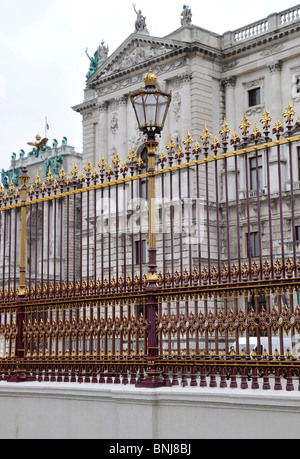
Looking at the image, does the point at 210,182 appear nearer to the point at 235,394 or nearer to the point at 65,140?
the point at 65,140

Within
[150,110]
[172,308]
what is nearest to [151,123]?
[150,110]

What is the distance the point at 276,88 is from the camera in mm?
33062

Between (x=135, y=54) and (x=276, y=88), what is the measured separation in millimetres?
8173

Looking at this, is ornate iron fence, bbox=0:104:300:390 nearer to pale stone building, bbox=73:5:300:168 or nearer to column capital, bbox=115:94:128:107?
pale stone building, bbox=73:5:300:168

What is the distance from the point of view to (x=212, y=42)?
35562 millimetres

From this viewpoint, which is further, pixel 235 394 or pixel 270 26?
pixel 270 26

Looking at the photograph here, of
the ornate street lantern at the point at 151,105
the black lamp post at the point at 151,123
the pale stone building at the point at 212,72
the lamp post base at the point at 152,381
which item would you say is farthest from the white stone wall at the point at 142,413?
the pale stone building at the point at 212,72

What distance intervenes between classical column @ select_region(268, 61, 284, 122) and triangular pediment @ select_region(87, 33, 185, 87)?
15.2 feet

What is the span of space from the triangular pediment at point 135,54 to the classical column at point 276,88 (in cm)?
463

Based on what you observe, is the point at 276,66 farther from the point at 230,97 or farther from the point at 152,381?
the point at 152,381

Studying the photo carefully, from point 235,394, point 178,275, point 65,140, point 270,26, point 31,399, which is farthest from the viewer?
point 65,140
